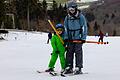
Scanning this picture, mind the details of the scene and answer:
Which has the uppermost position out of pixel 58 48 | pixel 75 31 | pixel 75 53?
pixel 75 31

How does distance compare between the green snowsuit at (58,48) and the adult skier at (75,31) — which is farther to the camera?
the green snowsuit at (58,48)

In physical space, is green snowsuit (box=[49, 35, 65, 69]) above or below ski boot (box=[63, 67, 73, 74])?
above

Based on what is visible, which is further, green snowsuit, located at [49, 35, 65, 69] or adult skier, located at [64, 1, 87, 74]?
green snowsuit, located at [49, 35, 65, 69]

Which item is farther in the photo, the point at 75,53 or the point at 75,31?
the point at 75,53

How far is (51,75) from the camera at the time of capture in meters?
11.5

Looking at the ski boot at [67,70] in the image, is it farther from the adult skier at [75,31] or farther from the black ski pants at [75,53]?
the black ski pants at [75,53]

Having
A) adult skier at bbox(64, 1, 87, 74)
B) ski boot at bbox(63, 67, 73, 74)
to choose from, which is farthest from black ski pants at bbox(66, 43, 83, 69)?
ski boot at bbox(63, 67, 73, 74)

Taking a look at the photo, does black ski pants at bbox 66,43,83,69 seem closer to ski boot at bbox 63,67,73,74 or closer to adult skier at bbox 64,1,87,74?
adult skier at bbox 64,1,87,74

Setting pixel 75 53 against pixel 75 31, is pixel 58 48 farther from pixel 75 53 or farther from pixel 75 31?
pixel 75 31

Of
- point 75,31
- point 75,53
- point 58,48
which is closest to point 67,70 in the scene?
point 75,53

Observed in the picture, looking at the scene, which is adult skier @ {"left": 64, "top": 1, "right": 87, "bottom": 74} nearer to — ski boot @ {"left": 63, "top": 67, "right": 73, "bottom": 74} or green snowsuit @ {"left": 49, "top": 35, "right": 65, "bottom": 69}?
ski boot @ {"left": 63, "top": 67, "right": 73, "bottom": 74}

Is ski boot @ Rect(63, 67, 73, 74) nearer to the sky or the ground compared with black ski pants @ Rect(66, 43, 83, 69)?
nearer to the ground

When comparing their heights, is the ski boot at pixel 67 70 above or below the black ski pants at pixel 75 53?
below

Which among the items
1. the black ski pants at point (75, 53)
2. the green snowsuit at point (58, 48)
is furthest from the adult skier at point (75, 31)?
the green snowsuit at point (58, 48)
